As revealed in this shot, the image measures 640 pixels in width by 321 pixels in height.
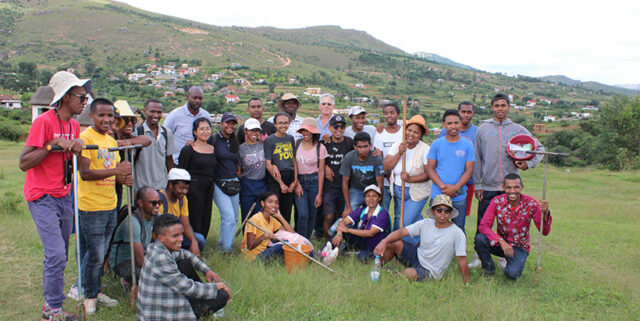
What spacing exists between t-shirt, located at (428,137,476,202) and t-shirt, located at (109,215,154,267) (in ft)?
13.1

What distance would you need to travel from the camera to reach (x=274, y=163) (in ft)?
21.9

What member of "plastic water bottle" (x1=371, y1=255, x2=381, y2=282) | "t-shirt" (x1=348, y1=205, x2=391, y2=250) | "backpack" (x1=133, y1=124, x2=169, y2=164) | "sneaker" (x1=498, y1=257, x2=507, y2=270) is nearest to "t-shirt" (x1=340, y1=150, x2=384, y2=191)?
"t-shirt" (x1=348, y1=205, x2=391, y2=250)

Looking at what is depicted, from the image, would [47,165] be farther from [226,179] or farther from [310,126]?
[310,126]

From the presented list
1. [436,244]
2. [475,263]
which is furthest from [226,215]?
[475,263]

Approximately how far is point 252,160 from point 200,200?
3.32 feet

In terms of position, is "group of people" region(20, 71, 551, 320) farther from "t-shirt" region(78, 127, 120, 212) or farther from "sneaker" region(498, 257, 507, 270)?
"sneaker" region(498, 257, 507, 270)

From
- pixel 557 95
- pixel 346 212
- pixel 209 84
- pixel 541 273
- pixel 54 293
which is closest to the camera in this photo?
pixel 54 293

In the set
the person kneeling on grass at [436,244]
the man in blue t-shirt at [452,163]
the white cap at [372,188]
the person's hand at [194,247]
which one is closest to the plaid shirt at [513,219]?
the man in blue t-shirt at [452,163]

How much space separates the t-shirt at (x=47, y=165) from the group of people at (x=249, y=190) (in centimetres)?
1

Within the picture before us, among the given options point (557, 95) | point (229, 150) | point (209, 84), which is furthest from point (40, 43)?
point (557, 95)

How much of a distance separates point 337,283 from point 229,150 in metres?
2.69

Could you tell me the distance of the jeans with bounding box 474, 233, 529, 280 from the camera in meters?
5.74

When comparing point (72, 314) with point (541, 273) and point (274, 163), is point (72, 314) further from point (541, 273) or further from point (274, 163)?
point (541, 273)

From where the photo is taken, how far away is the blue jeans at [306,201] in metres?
6.82
